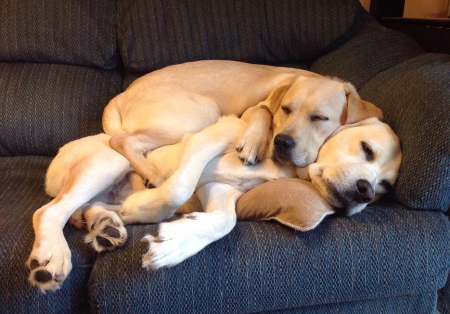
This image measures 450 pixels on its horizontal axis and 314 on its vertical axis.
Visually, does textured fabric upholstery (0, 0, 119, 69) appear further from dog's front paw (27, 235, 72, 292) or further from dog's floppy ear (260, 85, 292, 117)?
dog's front paw (27, 235, 72, 292)

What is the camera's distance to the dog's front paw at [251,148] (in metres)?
1.58

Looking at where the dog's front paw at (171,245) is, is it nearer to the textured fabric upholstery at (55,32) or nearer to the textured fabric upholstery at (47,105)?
the textured fabric upholstery at (47,105)

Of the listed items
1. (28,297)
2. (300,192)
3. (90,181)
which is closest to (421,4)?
(300,192)

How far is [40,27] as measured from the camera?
2.26 metres

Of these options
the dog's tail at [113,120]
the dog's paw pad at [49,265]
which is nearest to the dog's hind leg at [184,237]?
the dog's paw pad at [49,265]

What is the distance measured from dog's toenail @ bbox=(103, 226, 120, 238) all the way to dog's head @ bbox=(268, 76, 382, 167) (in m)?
0.70

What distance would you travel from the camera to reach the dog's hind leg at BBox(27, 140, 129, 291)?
1.14 metres

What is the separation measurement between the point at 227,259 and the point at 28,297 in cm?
62

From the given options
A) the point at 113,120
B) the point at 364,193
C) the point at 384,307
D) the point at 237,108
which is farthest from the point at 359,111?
the point at 113,120

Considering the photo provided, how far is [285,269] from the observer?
1257mm

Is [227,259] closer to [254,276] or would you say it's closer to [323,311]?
[254,276]

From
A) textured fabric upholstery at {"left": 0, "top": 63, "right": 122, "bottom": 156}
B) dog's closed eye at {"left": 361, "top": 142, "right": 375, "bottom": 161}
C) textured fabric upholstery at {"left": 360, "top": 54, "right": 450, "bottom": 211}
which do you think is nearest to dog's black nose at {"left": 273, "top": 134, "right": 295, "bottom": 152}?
dog's closed eye at {"left": 361, "top": 142, "right": 375, "bottom": 161}

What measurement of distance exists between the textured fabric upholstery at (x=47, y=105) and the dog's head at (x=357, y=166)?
1351 mm

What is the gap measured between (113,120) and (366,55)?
4.71 ft
